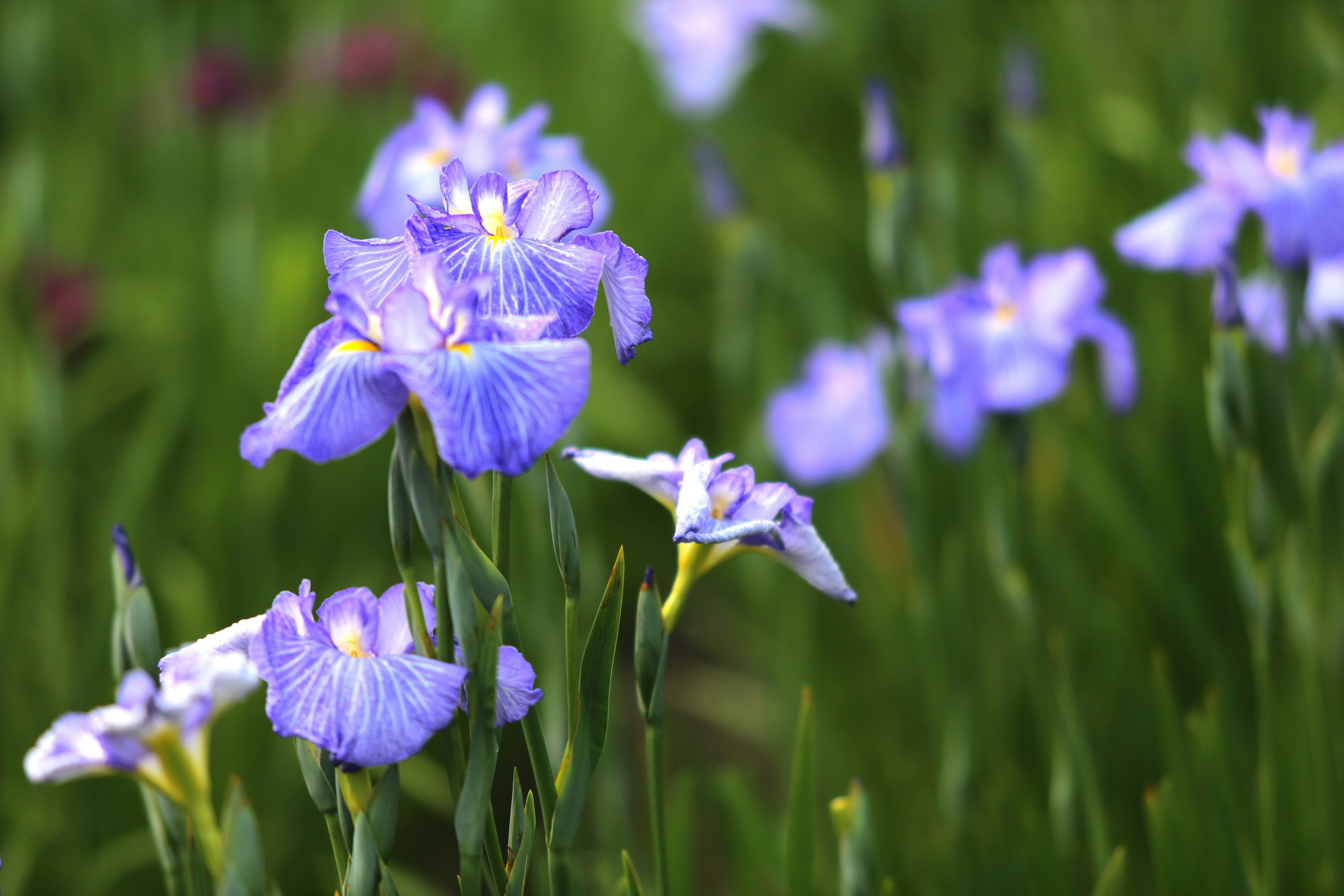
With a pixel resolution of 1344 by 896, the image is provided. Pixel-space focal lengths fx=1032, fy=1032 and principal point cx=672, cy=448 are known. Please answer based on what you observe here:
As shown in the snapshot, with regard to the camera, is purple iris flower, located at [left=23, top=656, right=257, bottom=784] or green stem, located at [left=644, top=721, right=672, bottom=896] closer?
purple iris flower, located at [left=23, top=656, right=257, bottom=784]

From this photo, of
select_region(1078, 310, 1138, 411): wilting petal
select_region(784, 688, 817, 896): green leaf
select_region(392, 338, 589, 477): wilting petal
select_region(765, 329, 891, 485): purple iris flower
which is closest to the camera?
select_region(392, 338, 589, 477): wilting petal

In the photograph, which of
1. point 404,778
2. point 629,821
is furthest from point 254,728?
point 629,821

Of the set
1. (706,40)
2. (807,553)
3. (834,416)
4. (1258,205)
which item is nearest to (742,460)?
(834,416)

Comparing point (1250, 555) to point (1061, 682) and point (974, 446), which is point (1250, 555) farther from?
point (974, 446)

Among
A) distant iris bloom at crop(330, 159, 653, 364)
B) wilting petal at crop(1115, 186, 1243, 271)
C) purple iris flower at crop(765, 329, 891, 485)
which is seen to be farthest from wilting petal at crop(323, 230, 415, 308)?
purple iris flower at crop(765, 329, 891, 485)

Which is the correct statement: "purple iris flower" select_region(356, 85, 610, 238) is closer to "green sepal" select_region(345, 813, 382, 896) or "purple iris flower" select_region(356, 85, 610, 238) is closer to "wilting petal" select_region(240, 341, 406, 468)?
"wilting petal" select_region(240, 341, 406, 468)

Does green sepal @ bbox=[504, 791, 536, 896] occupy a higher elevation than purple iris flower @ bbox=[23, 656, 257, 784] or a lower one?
lower

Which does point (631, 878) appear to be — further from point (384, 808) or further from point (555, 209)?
point (555, 209)
